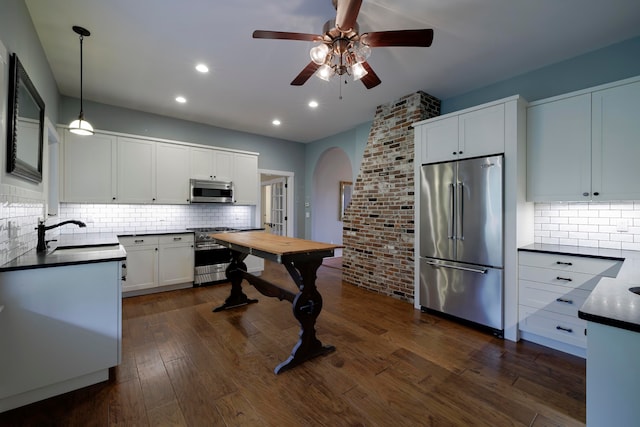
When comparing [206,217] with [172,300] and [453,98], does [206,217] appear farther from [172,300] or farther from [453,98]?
[453,98]

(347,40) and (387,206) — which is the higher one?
(347,40)

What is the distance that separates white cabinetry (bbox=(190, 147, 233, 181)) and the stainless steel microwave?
10 cm

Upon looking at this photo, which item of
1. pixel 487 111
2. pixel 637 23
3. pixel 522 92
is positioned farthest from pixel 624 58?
pixel 487 111

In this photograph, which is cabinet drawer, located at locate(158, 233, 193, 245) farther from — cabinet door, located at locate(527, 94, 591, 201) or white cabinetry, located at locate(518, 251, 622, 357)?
cabinet door, located at locate(527, 94, 591, 201)

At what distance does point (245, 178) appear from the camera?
5.22 metres

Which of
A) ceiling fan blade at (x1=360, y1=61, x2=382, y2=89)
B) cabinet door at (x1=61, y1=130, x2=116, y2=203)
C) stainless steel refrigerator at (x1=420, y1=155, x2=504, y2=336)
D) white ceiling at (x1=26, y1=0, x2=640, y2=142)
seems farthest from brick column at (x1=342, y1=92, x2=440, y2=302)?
cabinet door at (x1=61, y1=130, x2=116, y2=203)

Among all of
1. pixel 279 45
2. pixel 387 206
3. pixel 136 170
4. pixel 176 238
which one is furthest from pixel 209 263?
pixel 279 45

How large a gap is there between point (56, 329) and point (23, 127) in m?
1.58

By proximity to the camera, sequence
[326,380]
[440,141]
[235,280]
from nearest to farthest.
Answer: [326,380], [440,141], [235,280]

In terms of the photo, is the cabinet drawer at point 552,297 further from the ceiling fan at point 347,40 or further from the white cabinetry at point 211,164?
the white cabinetry at point 211,164

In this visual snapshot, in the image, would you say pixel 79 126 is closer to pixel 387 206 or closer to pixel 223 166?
pixel 223 166

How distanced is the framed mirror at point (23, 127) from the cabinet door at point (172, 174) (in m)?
1.68

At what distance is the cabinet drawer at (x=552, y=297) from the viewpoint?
242 centimetres

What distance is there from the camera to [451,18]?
7.59 feet
